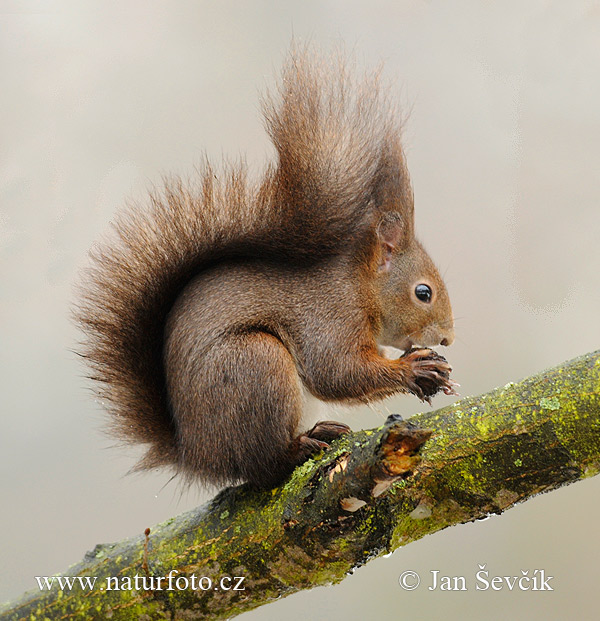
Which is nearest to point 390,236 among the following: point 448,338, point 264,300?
point 448,338

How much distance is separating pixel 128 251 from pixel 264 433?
657 millimetres

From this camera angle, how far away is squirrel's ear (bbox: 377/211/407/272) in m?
2.12

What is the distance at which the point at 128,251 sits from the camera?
6.29ft

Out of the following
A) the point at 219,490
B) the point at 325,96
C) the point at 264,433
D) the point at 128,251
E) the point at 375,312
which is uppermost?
the point at 325,96

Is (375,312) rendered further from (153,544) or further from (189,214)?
(153,544)

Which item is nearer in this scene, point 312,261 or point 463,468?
point 463,468

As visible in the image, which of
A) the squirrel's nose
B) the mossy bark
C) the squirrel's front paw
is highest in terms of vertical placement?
the squirrel's nose

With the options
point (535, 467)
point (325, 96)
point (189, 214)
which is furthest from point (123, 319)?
point (535, 467)

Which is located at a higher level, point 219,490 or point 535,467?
point 219,490

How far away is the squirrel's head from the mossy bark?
1.91 ft

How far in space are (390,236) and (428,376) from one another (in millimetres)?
530

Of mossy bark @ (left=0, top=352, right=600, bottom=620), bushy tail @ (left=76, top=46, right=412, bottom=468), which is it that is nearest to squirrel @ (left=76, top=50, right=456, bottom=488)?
bushy tail @ (left=76, top=46, right=412, bottom=468)

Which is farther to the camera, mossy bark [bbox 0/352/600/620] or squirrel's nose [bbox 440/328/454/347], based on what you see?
squirrel's nose [bbox 440/328/454/347]

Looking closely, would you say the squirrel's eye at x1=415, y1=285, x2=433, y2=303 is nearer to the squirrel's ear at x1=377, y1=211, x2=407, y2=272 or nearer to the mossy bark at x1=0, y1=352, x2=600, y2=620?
the squirrel's ear at x1=377, y1=211, x2=407, y2=272
